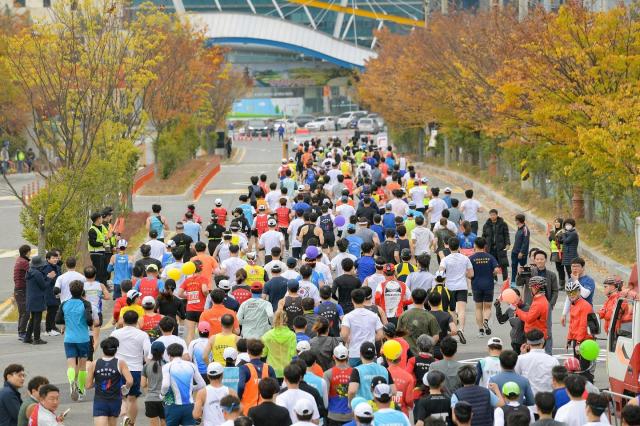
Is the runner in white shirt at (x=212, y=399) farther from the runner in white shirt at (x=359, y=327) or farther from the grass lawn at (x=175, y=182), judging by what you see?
the grass lawn at (x=175, y=182)

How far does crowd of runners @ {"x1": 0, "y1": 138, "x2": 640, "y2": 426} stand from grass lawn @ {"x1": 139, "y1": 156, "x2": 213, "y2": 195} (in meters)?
23.3

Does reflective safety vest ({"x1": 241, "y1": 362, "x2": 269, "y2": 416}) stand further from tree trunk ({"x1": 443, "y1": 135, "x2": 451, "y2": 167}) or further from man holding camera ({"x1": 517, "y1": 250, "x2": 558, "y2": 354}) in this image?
tree trunk ({"x1": 443, "y1": 135, "x2": 451, "y2": 167})

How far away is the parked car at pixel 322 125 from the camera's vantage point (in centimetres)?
10106

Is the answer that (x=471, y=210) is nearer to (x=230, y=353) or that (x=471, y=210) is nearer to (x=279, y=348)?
(x=279, y=348)

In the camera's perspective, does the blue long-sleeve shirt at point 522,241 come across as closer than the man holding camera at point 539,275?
No

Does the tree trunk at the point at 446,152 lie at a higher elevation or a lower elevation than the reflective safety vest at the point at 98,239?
lower

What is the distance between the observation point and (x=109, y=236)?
78.9ft

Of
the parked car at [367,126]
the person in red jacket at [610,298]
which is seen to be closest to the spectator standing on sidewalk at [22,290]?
the person in red jacket at [610,298]

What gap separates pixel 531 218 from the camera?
36.1 metres

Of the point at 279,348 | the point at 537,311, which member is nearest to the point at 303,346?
the point at 279,348

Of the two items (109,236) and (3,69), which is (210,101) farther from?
(109,236)

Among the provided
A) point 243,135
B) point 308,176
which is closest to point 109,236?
point 308,176

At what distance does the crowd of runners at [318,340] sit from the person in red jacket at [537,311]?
Result: 0.02m

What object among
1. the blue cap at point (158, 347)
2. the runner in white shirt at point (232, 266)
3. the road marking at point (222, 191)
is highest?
the blue cap at point (158, 347)
